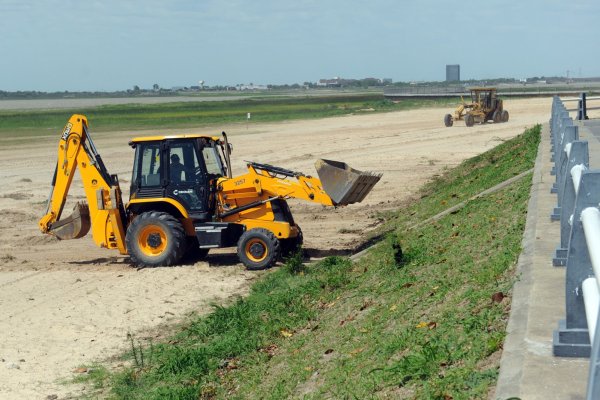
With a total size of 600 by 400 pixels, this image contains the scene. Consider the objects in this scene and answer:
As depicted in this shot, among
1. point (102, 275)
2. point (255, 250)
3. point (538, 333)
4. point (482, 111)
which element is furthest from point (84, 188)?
point (482, 111)

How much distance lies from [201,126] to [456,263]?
54.0 m

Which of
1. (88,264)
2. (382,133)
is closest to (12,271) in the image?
(88,264)

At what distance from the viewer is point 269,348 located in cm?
1039

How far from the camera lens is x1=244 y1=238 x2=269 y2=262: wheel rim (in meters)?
15.9

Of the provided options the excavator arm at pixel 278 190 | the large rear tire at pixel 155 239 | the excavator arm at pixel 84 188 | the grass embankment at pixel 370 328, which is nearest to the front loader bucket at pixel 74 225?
the excavator arm at pixel 84 188

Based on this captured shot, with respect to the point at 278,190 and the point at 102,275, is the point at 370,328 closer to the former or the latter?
the point at 278,190

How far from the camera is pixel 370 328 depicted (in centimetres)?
868

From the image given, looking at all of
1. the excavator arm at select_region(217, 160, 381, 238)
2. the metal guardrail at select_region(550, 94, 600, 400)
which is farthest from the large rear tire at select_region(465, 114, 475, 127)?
the metal guardrail at select_region(550, 94, 600, 400)

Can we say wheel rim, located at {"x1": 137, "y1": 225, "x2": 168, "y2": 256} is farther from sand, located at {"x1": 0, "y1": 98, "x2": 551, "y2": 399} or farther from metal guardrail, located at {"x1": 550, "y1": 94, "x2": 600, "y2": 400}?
metal guardrail, located at {"x1": 550, "y1": 94, "x2": 600, "y2": 400}

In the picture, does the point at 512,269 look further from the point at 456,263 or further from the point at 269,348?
the point at 269,348

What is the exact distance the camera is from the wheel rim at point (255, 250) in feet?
52.3

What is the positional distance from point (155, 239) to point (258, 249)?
1.85 m

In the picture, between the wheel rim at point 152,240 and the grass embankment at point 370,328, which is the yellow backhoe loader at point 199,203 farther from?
the grass embankment at point 370,328

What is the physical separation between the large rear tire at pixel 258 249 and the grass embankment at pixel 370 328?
1.86 ft
